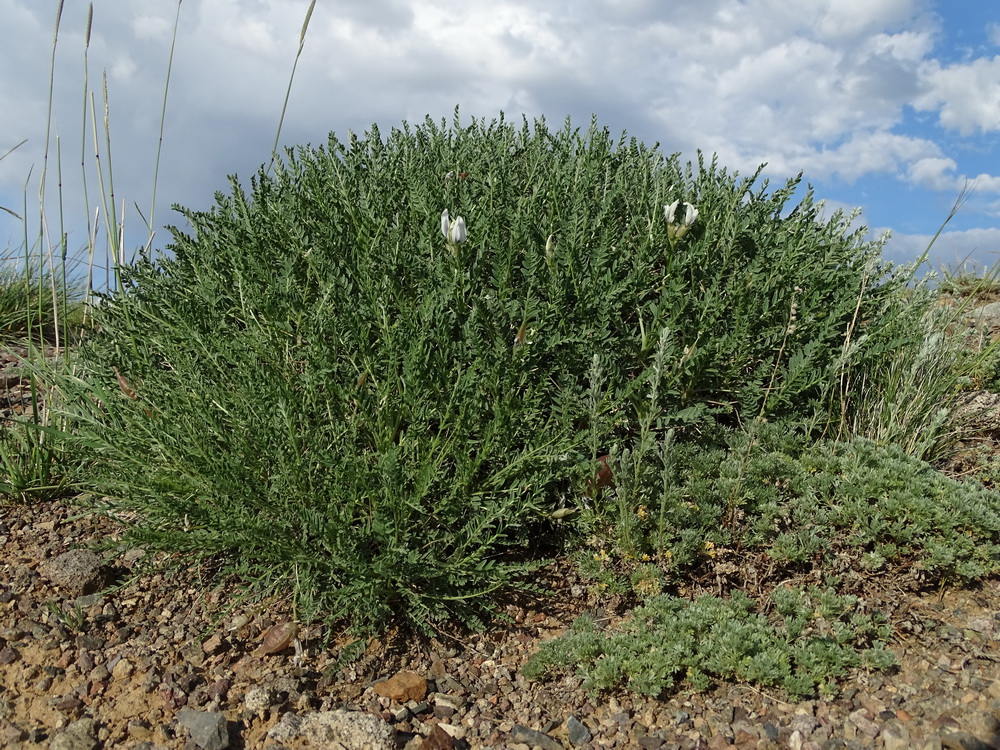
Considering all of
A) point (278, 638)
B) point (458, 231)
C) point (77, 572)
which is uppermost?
point (458, 231)

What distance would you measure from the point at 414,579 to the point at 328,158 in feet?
7.12

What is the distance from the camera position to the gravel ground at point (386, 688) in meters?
2.70

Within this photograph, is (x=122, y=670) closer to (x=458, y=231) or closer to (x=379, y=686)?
(x=379, y=686)

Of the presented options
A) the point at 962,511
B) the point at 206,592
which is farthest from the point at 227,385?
the point at 962,511

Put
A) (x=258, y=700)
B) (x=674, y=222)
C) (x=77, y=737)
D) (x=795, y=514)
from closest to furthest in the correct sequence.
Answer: (x=77, y=737), (x=258, y=700), (x=795, y=514), (x=674, y=222)

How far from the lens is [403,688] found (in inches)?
115

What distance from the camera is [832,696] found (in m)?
2.80

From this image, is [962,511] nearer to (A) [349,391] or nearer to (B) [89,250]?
(A) [349,391]

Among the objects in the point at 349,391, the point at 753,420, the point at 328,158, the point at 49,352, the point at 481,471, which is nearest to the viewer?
the point at 349,391

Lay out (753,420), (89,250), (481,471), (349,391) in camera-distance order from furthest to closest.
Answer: (89,250), (753,420), (481,471), (349,391)

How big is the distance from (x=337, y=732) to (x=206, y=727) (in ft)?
1.43

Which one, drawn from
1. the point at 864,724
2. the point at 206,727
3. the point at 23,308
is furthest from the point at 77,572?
the point at 23,308

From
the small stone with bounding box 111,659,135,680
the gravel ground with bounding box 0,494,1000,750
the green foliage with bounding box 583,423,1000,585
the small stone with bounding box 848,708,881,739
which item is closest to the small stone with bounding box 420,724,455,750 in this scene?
the gravel ground with bounding box 0,494,1000,750

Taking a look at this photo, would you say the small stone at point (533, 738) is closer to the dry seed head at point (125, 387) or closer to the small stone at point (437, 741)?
the small stone at point (437, 741)
